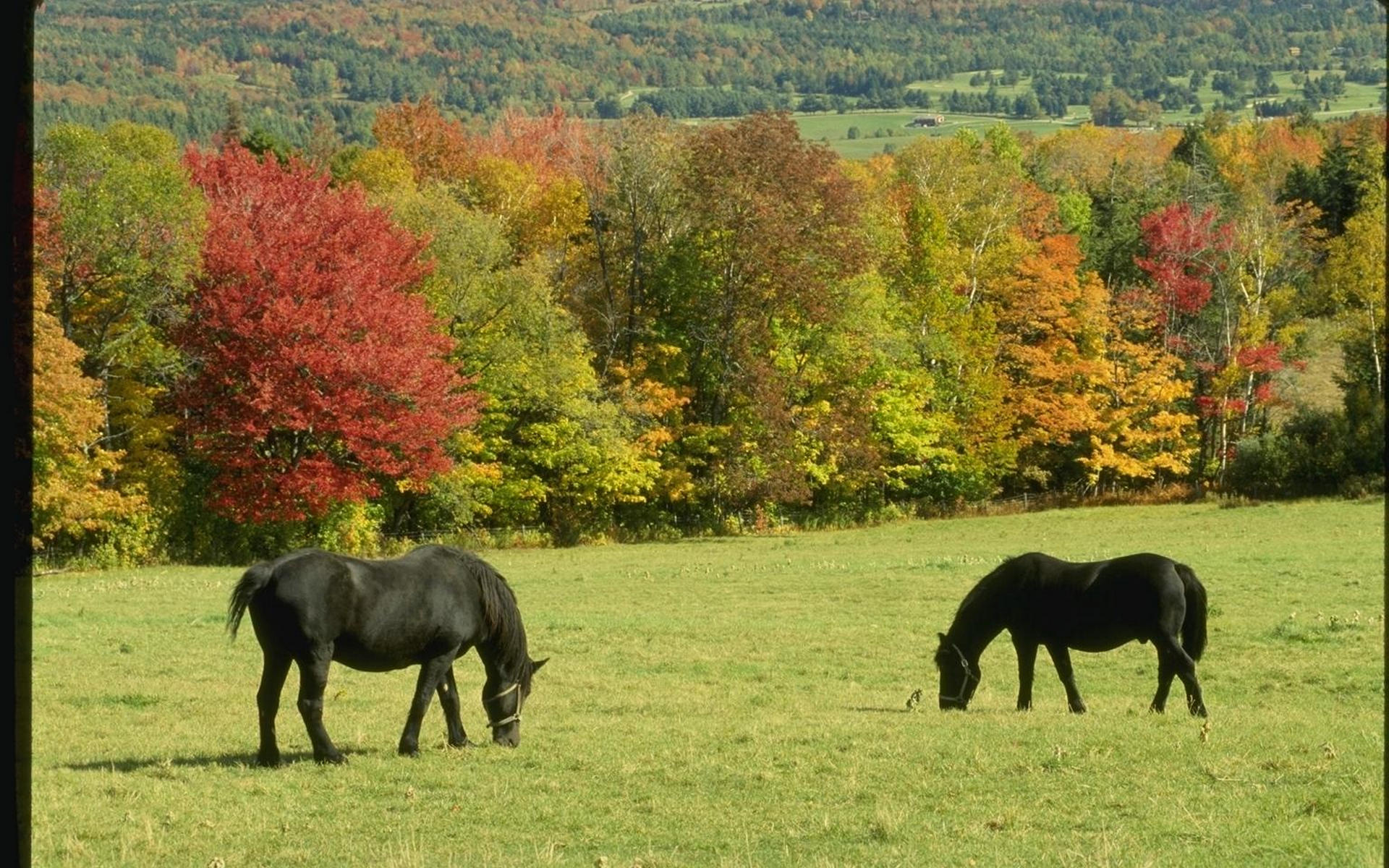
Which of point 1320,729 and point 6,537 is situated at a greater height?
point 6,537

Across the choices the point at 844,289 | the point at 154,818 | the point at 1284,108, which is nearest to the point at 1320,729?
the point at 154,818

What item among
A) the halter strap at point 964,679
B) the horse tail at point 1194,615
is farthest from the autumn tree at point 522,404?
the horse tail at point 1194,615

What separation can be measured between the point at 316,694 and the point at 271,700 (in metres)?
0.38

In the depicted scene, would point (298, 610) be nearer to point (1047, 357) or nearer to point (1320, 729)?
point (1320, 729)

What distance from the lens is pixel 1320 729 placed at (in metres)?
12.6

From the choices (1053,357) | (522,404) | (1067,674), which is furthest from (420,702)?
(1053,357)

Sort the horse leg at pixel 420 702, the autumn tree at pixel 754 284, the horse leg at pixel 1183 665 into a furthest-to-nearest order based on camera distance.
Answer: the autumn tree at pixel 754 284
the horse leg at pixel 1183 665
the horse leg at pixel 420 702

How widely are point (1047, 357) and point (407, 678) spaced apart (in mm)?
39498

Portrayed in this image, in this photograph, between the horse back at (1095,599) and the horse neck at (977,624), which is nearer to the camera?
the horse back at (1095,599)

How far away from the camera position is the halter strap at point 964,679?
15273 millimetres

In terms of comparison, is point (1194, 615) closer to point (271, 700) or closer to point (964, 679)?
point (964, 679)

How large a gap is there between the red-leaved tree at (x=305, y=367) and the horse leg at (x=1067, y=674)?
86.9 feet

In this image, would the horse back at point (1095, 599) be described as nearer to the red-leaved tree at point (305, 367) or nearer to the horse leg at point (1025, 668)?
the horse leg at point (1025, 668)

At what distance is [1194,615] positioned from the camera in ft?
47.4
